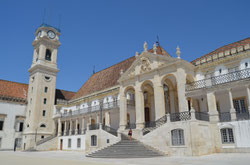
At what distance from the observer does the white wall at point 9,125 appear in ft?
114

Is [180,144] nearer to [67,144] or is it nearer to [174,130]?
[174,130]

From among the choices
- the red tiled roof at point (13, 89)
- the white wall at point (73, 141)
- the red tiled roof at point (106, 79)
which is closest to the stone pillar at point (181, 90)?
the red tiled roof at point (106, 79)

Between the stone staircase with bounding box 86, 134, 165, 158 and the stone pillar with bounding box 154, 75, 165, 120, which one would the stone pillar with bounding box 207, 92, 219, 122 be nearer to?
the stone pillar with bounding box 154, 75, 165, 120

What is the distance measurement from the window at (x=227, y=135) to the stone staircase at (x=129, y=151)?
16.5 feet

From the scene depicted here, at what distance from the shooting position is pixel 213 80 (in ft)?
63.2

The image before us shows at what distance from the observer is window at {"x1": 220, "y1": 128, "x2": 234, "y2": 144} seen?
16.1 m

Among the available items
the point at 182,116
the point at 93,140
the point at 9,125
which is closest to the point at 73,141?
the point at 93,140

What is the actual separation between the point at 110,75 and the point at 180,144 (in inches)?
878

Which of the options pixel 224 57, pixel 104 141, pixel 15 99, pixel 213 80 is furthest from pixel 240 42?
pixel 15 99

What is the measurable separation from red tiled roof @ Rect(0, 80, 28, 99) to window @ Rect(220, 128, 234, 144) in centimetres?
3465

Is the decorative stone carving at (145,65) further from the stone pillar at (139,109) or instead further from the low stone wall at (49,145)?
the low stone wall at (49,145)

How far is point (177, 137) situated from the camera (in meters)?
16.1

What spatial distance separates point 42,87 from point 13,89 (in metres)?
6.46

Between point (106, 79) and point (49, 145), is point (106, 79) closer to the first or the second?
point (106, 79)
